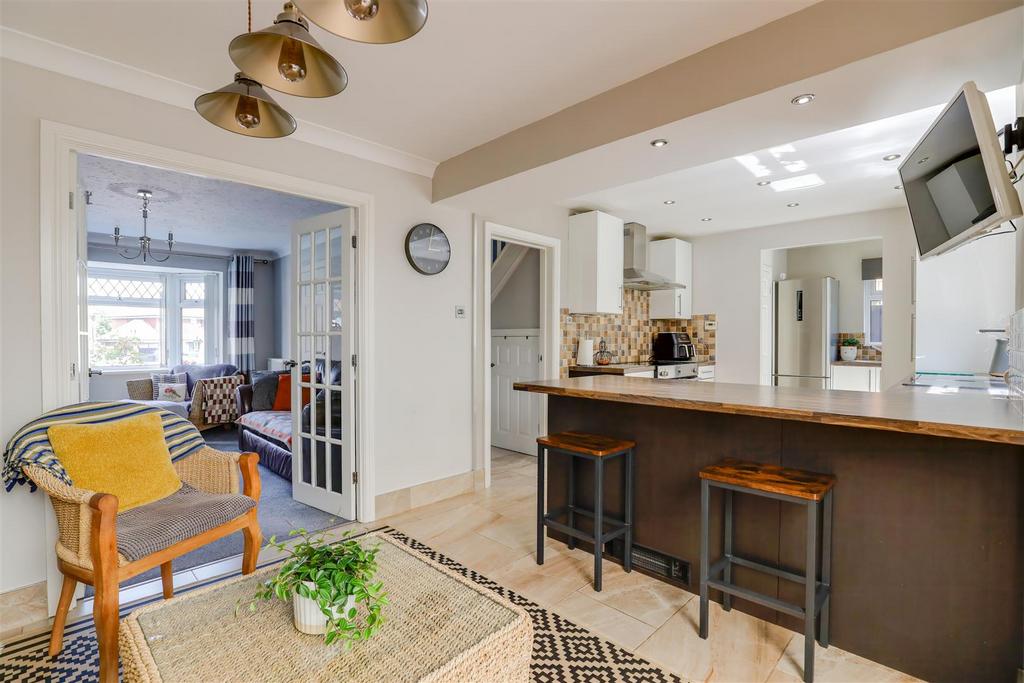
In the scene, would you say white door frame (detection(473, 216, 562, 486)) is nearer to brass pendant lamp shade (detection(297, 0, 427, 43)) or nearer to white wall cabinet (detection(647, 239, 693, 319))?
white wall cabinet (detection(647, 239, 693, 319))

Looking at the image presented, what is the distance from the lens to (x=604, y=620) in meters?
2.09

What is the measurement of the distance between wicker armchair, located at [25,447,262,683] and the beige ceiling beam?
220cm

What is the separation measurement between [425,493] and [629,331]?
10.3ft

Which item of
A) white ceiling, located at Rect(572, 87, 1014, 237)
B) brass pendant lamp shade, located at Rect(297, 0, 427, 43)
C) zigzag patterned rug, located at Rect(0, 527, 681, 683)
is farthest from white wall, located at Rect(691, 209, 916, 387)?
brass pendant lamp shade, located at Rect(297, 0, 427, 43)

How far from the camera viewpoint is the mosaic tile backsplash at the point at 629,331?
4.73m

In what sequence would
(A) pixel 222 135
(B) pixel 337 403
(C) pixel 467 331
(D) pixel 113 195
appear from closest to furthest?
(A) pixel 222 135
(B) pixel 337 403
(C) pixel 467 331
(D) pixel 113 195

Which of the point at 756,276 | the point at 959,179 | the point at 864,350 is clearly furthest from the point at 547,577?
the point at 864,350

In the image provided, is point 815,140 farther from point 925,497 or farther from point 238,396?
point 238,396

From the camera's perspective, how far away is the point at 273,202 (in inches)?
183

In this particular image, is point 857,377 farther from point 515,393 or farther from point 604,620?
point 604,620

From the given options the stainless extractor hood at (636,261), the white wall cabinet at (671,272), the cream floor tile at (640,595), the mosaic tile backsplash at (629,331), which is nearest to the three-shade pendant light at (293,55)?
the cream floor tile at (640,595)

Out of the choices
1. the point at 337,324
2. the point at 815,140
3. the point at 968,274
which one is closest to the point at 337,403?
the point at 337,324

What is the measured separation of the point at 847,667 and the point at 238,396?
581cm

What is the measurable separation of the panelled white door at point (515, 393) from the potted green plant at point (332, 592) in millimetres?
3330
